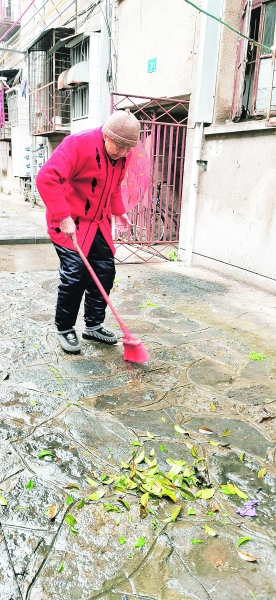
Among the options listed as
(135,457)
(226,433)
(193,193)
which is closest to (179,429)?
(226,433)

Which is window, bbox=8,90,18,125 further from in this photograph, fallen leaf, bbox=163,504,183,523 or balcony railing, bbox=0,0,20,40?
fallen leaf, bbox=163,504,183,523

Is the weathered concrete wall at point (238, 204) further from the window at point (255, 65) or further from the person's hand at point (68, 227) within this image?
the person's hand at point (68, 227)

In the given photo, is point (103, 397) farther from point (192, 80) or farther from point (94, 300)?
point (192, 80)

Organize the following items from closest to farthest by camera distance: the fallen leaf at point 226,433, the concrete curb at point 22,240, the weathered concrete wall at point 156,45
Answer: the fallen leaf at point 226,433, the weathered concrete wall at point 156,45, the concrete curb at point 22,240

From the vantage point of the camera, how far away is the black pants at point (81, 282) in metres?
3.45

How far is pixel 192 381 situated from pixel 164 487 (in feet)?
4.06

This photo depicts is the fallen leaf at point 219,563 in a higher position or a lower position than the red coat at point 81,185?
lower

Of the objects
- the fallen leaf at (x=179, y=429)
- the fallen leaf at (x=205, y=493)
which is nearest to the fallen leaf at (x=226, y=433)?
the fallen leaf at (x=179, y=429)

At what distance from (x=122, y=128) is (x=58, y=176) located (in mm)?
540

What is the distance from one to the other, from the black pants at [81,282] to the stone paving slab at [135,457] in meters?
0.30

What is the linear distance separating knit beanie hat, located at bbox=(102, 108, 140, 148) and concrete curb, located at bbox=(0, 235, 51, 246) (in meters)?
5.77

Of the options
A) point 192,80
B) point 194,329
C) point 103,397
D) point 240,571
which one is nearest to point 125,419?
point 103,397

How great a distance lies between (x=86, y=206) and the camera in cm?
344

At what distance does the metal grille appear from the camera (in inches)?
536
